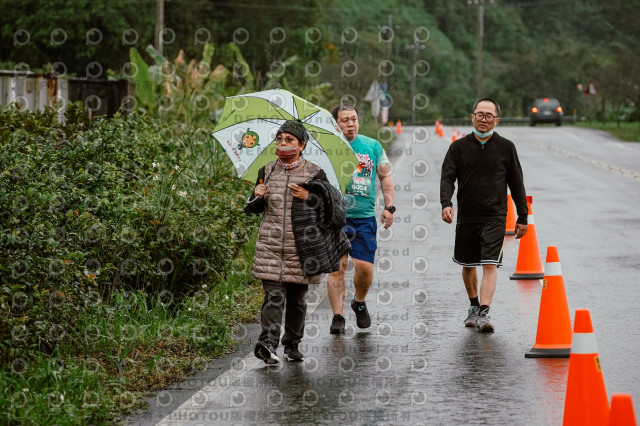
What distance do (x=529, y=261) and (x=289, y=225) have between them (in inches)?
208

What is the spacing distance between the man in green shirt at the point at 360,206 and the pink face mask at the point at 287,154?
4.00ft

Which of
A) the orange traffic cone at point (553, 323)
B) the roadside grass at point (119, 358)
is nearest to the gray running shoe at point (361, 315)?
the roadside grass at point (119, 358)

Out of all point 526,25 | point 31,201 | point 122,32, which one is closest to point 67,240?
point 31,201

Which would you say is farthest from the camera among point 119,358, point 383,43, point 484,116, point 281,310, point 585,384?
point 383,43

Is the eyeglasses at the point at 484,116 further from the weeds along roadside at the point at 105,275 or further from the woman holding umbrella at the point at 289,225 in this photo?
the weeds along roadside at the point at 105,275

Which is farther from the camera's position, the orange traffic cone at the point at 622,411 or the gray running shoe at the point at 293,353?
the gray running shoe at the point at 293,353

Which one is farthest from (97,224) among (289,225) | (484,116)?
(484,116)

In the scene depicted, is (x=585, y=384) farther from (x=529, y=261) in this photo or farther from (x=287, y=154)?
(x=529, y=261)

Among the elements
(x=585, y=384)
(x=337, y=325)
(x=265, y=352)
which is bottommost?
(x=337, y=325)

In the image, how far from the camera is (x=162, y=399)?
7.11m

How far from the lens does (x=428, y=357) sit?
842cm

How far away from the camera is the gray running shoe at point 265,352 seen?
7.96 metres

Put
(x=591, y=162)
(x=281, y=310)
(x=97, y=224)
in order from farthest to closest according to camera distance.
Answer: (x=591, y=162) → (x=97, y=224) → (x=281, y=310)

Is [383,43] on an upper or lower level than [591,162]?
upper
